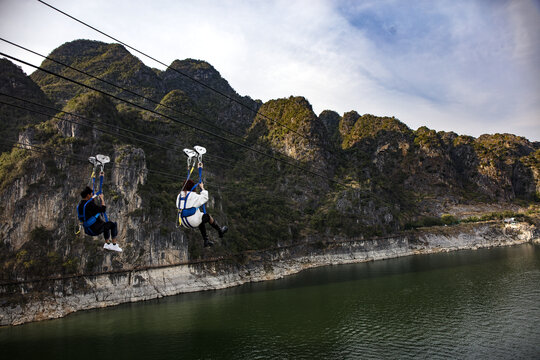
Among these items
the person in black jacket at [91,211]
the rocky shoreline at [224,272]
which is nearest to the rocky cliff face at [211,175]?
the rocky shoreline at [224,272]

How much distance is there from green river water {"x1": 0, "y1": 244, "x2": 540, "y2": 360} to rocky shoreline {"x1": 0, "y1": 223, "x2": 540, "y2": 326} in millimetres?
3631

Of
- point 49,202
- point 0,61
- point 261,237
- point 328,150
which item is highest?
point 0,61

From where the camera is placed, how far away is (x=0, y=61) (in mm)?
104250

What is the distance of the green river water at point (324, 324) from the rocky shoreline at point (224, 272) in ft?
11.9

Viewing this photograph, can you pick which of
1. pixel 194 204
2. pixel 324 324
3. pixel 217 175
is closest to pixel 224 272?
pixel 324 324

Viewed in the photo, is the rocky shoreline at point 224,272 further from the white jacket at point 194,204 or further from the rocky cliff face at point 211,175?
the white jacket at point 194,204

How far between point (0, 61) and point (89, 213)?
130 meters

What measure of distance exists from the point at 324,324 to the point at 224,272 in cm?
3749

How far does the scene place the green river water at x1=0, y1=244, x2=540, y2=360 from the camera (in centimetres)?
2966

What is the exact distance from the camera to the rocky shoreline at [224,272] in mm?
52812

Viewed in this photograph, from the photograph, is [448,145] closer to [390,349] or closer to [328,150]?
[328,150]

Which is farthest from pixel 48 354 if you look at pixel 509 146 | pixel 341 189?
pixel 509 146

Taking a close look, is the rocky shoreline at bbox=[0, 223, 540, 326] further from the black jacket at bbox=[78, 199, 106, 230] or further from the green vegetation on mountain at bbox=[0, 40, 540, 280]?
the black jacket at bbox=[78, 199, 106, 230]

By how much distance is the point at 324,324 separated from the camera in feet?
124
